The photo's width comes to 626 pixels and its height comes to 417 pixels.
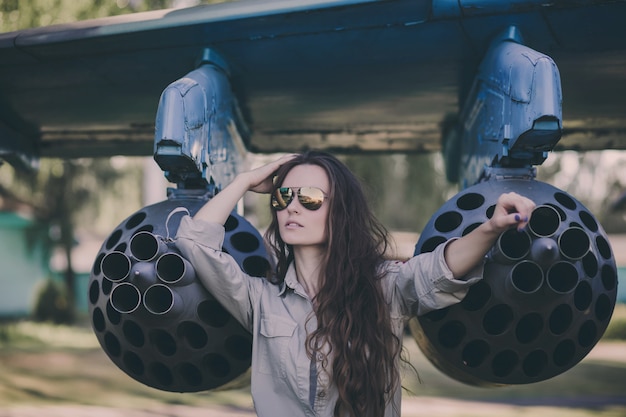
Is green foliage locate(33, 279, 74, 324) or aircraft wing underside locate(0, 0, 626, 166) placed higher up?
aircraft wing underside locate(0, 0, 626, 166)

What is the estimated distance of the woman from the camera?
2.22 metres

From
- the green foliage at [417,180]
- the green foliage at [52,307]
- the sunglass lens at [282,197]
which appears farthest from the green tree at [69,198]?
the sunglass lens at [282,197]

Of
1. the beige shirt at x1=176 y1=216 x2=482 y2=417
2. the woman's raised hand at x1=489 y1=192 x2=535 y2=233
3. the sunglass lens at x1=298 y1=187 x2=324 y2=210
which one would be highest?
the woman's raised hand at x1=489 y1=192 x2=535 y2=233

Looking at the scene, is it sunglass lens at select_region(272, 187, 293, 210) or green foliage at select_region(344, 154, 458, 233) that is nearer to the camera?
sunglass lens at select_region(272, 187, 293, 210)

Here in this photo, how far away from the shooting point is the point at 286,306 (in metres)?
2.41

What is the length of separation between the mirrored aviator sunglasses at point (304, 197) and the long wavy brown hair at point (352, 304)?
0.06m

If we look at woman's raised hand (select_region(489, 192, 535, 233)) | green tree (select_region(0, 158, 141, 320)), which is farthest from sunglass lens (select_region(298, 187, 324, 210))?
green tree (select_region(0, 158, 141, 320))

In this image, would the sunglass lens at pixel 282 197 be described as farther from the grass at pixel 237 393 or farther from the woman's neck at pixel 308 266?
the grass at pixel 237 393

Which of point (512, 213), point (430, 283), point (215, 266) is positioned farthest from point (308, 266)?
point (512, 213)

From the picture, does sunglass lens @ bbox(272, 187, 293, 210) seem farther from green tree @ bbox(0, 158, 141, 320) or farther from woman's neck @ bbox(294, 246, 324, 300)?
green tree @ bbox(0, 158, 141, 320)

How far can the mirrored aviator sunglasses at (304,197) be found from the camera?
243 centimetres

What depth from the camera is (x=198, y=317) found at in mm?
2379

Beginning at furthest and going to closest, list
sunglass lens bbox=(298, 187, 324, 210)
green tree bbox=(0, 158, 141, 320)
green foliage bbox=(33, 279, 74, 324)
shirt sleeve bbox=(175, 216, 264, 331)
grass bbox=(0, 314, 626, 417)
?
green foliage bbox=(33, 279, 74, 324), green tree bbox=(0, 158, 141, 320), grass bbox=(0, 314, 626, 417), sunglass lens bbox=(298, 187, 324, 210), shirt sleeve bbox=(175, 216, 264, 331)

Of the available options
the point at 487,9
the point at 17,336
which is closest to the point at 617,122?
the point at 487,9
